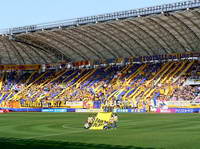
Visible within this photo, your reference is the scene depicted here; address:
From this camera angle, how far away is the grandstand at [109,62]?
60312mm

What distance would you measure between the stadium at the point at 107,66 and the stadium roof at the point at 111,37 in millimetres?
136

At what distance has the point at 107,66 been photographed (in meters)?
82.1

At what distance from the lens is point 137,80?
70.9 meters

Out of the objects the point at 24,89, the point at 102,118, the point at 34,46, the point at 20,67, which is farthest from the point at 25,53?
the point at 102,118

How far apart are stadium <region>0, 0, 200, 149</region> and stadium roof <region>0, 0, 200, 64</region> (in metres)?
0.14

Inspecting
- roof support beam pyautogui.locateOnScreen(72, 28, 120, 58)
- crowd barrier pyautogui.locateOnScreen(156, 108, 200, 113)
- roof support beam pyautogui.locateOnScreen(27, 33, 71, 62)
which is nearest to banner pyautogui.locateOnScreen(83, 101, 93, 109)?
crowd barrier pyautogui.locateOnScreen(156, 108, 200, 113)

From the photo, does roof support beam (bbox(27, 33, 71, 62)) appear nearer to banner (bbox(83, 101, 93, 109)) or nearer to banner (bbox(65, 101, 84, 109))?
banner (bbox(65, 101, 84, 109))

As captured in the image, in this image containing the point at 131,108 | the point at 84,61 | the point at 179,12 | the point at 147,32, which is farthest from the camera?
the point at 84,61

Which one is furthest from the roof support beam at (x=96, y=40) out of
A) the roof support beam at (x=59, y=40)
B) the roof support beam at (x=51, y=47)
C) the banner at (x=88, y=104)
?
the banner at (x=88, y=104)

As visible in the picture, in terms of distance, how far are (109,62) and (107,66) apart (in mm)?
949

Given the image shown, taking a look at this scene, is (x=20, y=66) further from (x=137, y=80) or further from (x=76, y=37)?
(x=137, y=80)

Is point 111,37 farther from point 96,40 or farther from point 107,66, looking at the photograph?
point 107,66

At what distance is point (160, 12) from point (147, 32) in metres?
10.3

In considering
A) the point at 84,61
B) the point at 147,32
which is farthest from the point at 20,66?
the point at 147,32
